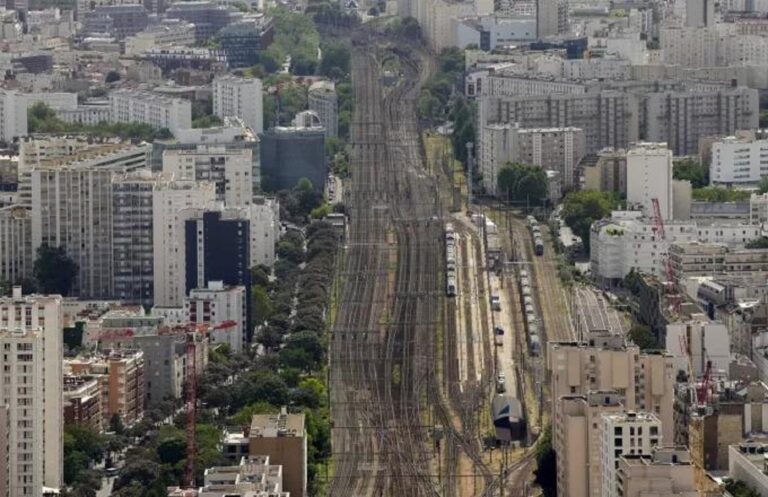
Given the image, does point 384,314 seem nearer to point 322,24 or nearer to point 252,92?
point 252,92

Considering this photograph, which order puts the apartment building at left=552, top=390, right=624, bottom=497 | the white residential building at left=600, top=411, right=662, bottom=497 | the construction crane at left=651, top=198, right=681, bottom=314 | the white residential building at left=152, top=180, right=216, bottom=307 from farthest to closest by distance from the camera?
1. the white residential building at left=152, top=180, right=216, bottom=307
2. the construction crane at left=651, top=198, right=681, bottom=314
3. the apartment building at left=552, top=390, right=624, bottom=497
4. the white residential building at left=600, top=411, right=662, bottom=497

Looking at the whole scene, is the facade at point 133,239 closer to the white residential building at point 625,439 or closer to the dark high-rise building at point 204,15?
the white residential building at point 625,439

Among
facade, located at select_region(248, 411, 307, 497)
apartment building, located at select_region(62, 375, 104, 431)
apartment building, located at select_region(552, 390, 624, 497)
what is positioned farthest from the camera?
apartment building, located at select_region(62, 375, 104, 431)

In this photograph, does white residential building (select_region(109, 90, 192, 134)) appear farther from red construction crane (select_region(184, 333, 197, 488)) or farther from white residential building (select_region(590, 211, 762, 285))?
red construction crane (select_region(184, 333, 197, 488))

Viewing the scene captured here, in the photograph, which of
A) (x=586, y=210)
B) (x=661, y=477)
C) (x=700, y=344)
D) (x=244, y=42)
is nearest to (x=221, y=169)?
(x=586, y=210)

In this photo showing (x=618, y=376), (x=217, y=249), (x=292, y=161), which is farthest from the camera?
(x=292, y=161)

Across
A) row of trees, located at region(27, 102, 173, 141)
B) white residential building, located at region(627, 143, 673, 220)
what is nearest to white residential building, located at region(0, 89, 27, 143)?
row of trees, located at region(27, 102, 173, 141)

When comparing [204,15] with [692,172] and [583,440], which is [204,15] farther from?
[583,440]

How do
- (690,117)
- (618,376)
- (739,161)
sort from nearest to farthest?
1. (618,376)
2. (739,161)
3. (690,117)
